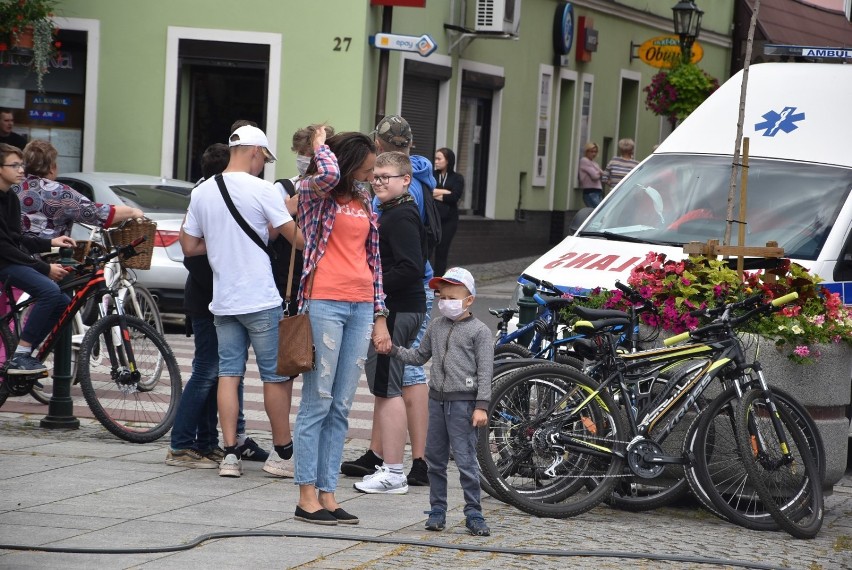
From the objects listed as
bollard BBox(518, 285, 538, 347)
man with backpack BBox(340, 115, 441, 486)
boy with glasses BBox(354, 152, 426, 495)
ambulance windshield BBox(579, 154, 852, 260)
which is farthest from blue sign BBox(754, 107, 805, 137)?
boy with glasses BBox(354, 152, 426, 495)

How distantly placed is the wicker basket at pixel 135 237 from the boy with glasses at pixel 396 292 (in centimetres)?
220

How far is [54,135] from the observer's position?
20.9m

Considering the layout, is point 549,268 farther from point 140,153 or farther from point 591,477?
point 140,153

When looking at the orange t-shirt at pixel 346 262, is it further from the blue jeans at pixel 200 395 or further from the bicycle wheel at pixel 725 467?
the bicycle wheel at pixel 725 467

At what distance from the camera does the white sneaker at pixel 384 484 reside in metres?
7.83

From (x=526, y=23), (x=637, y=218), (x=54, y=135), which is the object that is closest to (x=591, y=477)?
(x=637, y=218)

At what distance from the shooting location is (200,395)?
27.0 feet

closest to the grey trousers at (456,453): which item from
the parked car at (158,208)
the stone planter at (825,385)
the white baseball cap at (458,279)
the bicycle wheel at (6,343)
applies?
the white baseball cap at (458,279)

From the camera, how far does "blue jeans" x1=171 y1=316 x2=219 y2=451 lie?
827cm

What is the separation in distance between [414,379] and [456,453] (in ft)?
4.03

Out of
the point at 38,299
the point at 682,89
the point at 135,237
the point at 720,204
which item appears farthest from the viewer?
the point at 682,89

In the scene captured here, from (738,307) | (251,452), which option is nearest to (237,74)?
(251,452)

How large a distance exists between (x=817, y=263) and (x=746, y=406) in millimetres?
2586

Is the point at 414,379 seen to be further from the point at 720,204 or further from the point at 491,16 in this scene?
the point at 491,16
